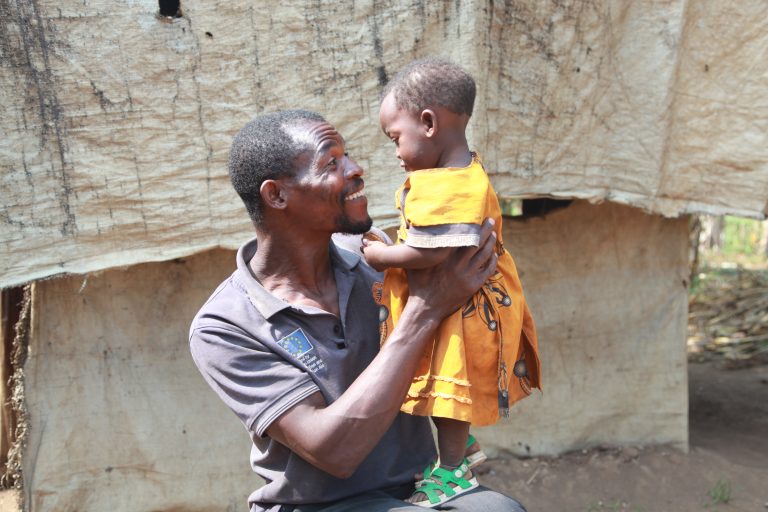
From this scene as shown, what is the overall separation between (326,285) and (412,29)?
3.80 ft

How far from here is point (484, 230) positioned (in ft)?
6.48

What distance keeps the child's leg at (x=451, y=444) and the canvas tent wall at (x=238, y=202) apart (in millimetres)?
1186

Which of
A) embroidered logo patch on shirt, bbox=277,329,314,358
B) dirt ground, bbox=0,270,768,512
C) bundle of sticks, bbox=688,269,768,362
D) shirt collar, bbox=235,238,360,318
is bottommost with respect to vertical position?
bundle of sticks, bbox=688,269,768,362

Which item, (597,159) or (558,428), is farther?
(558,428)

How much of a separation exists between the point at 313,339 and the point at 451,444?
415 millimetres

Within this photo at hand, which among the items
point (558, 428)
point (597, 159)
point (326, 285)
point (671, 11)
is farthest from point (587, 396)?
point (326, 285)

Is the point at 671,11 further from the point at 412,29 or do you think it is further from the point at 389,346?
the point at 389,346

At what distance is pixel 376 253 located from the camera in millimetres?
2029

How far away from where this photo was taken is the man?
1835 mm

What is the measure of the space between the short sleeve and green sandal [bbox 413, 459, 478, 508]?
1.29 ft

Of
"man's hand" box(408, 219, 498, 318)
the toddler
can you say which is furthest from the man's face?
"man's hand" box(408, 219, 498, 318)

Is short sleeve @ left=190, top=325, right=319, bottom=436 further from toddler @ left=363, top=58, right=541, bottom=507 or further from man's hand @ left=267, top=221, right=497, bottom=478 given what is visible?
toddler @ left=363, top=58, right=541, bottom=507

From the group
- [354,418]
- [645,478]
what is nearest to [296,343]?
[354,418]

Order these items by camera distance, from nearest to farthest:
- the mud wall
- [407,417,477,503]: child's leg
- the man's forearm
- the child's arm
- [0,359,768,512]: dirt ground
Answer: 1. the man's forearm
2. the child's arm
3. [407,417,477,503]: child's leg
4. the mud wall
5. [0,359,768,512]: dirt ground
